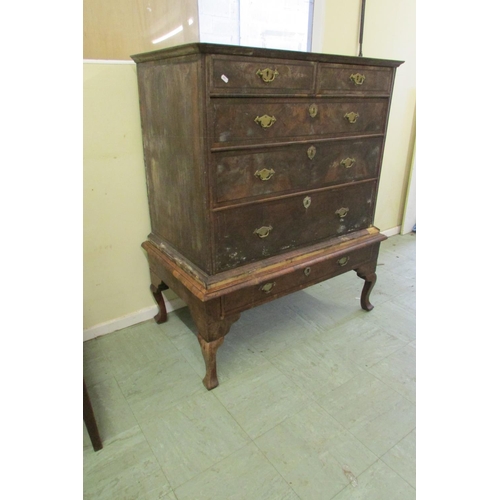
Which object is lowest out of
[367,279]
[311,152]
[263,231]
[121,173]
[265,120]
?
[367,279]

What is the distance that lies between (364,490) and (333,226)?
3.55ft

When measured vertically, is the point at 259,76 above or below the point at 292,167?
above

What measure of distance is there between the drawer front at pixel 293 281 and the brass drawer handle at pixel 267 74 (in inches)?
30.7

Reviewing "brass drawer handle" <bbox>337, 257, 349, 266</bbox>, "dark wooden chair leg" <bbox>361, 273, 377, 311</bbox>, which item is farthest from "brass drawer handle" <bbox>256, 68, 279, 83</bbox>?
"dark wooden chair leg" <bbox>361, 273, 377, 311</bbox>

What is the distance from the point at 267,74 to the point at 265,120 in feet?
0.50

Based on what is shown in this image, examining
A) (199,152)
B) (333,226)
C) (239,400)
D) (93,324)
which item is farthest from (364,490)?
(93,324)

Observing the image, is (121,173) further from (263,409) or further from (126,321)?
(263,409)

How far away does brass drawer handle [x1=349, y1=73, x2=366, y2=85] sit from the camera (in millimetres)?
1519

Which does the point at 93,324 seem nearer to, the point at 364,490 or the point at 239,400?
the point at 239,400

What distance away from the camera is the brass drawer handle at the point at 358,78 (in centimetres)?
Answer: 152

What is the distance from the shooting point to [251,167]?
53.6 inches

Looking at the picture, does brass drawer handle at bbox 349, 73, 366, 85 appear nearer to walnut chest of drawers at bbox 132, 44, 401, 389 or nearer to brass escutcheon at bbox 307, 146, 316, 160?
walnut chest of drawers at bbox 132, 44, 401, 389

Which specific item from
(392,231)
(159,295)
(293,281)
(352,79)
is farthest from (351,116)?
(392,231)

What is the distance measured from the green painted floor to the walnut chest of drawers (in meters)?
0.21
